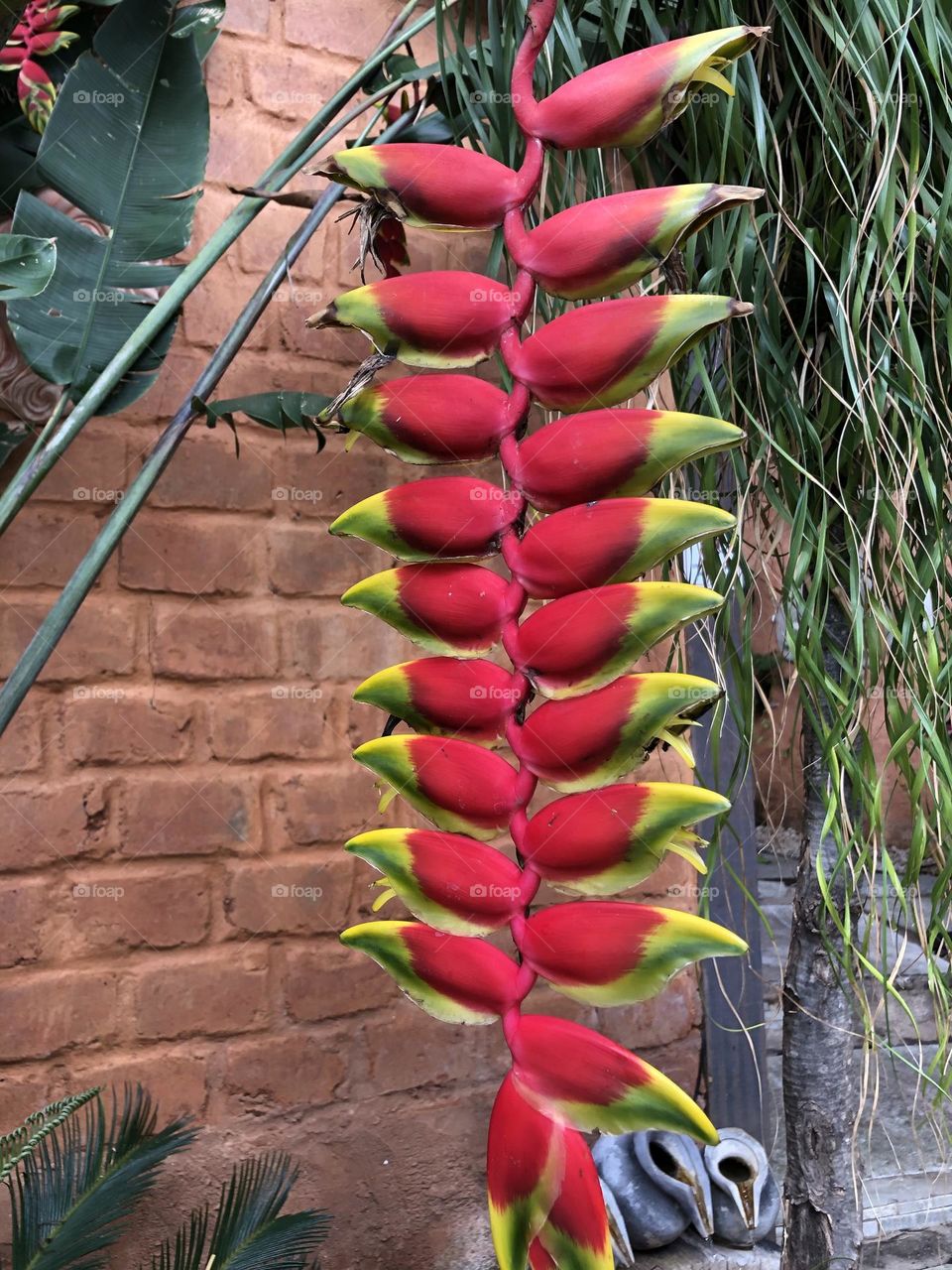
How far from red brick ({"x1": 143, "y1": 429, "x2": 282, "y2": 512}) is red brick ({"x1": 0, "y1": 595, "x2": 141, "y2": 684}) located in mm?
124

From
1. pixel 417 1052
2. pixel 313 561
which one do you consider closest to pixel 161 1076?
pixel 417 1052

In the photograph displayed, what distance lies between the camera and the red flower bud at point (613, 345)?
1.10 feet

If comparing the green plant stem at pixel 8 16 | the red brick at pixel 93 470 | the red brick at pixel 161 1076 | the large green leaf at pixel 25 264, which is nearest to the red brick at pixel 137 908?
the red brick at pixel 161 1076

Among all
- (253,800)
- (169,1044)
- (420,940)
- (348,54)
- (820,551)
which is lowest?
(169,1044)

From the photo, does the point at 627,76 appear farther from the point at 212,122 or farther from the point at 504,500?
the point at 212,122

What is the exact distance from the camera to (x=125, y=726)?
3.45 feet

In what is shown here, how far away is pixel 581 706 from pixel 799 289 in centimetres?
56

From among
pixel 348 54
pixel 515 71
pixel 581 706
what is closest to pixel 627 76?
pixel 515 71

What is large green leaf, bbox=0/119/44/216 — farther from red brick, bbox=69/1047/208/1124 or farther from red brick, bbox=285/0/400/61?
red brick, bbox=69/1047/208/1124

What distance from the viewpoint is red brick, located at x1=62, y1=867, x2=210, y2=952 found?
3.35 ft

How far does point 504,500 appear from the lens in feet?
1.16

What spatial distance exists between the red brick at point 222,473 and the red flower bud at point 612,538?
2.70 feet

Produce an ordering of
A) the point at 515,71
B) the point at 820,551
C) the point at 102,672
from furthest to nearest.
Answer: the point at 102,672, the point at 820,551, the point at 515,71

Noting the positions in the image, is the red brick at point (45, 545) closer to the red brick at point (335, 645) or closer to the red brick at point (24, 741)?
the red brick at point (24, 741)
